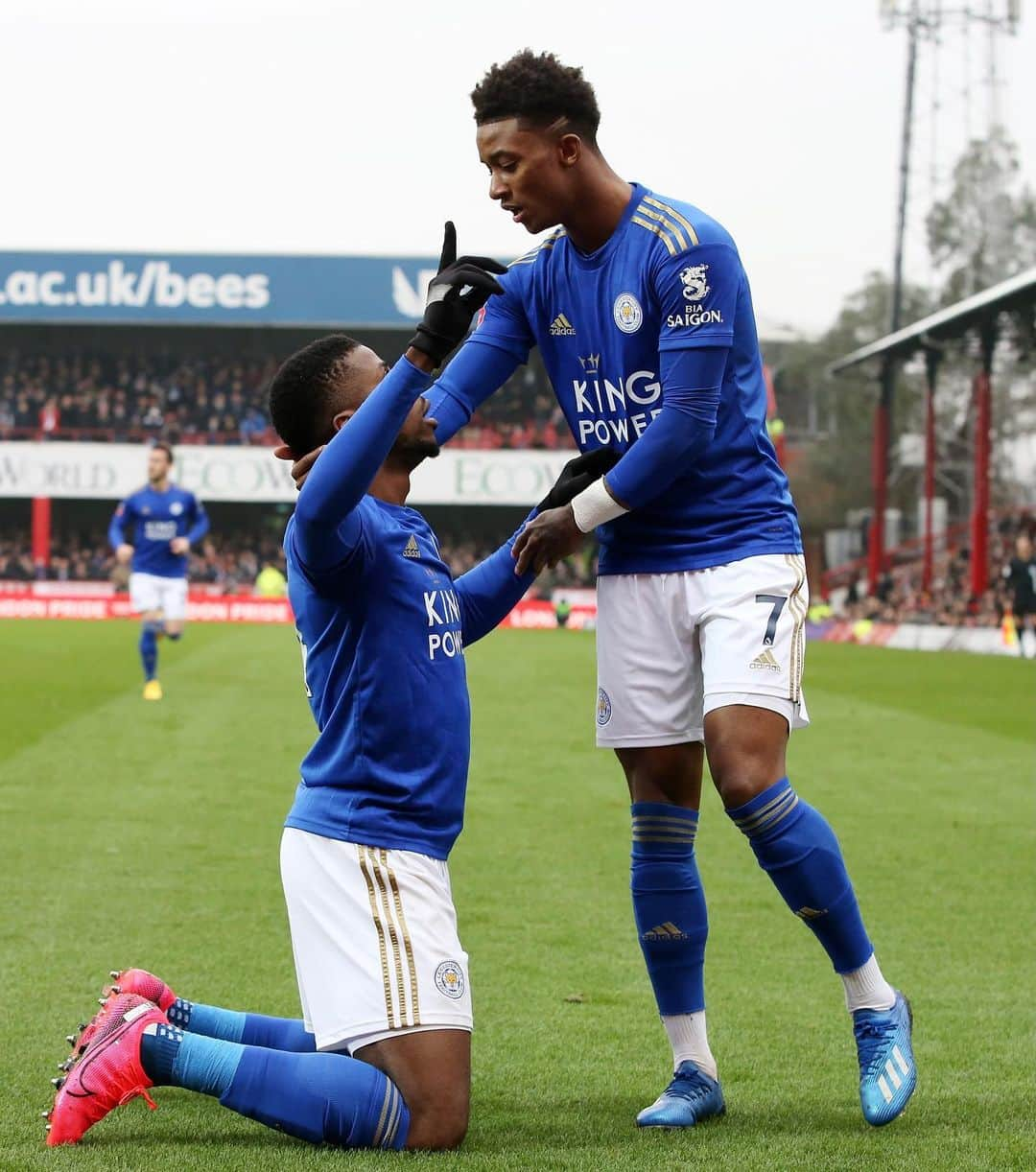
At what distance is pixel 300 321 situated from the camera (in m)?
46.9

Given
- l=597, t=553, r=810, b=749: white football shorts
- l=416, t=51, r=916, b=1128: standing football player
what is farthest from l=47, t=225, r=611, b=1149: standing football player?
l=597, t=553, r=810, b=749: white football shorts

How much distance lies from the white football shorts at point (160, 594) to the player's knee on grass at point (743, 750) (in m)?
13.6

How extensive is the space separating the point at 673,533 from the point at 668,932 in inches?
37.9

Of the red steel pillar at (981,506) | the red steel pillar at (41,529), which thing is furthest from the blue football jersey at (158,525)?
the red steel pillar at (41,529)

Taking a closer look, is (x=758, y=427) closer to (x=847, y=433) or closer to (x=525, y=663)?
(x=525, y=663)

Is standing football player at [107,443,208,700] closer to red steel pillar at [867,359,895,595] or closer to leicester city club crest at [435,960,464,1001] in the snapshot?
leicester city club crest at [435,960,464,1001]

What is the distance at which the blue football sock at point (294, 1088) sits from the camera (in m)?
3.68

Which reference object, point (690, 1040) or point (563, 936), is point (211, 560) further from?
point (690, 1040)

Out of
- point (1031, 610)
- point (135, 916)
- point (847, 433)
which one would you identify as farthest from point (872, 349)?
point (135, 916)

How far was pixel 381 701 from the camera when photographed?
3.95 meters

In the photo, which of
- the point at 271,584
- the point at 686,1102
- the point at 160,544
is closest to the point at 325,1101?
the point at 686,1102

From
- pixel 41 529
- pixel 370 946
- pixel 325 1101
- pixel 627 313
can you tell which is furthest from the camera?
pixel 41 529

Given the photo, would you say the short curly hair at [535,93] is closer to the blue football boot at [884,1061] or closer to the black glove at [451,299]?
the black glove at [451,299]

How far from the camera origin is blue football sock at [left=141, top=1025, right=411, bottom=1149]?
368cm
